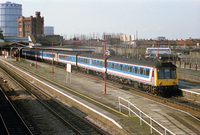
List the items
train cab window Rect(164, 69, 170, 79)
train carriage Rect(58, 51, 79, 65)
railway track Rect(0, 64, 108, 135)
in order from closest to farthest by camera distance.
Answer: railway track Rect(0, 64, 108, 135), train cab window Rect(164, 69, 170, 79), train carriage Rect(58, 51, 79, 65)

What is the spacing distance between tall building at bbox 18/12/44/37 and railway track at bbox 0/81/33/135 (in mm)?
138023

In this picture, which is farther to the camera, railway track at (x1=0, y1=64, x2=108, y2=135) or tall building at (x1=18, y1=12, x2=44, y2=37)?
tall building at (x1=18, y1=12, x2=44, y2=37)

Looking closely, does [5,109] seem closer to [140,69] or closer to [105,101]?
[105,101]

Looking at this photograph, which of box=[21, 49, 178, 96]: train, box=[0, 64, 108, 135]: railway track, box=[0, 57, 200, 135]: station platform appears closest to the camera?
box=[0, 57, 200, 135]: station platform

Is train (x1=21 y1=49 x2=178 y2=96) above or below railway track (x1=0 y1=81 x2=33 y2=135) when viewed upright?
above

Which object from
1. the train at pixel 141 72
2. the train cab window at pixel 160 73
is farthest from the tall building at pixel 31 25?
the train cab window at pixel 160 73

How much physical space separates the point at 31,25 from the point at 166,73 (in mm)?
140863

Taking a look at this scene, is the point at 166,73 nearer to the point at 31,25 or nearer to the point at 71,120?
the point at 71,120

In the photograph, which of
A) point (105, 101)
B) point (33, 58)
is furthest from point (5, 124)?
point (33, 58)

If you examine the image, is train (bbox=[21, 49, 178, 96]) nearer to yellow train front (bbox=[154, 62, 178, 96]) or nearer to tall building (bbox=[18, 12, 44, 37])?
yellow train front (bbox=[154, 62, 178, 96])

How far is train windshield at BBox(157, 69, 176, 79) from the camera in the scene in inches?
1048

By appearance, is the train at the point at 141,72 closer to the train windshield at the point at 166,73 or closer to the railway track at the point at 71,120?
the train windshield at the point at 166,73

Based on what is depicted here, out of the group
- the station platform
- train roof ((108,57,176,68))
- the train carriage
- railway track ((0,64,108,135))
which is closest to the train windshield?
train roof ((108,57,176,68))

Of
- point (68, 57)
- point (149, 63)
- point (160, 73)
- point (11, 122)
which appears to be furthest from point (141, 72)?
point (68, 57)
